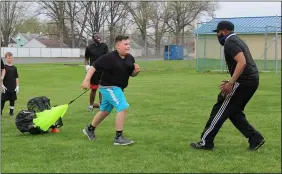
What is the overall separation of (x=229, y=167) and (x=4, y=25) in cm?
6771

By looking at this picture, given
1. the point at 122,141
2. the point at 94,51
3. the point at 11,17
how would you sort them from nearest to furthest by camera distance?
the point at 122,141, the point at 94,51, the point at 11,17

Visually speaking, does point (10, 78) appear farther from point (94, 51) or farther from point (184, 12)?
point (184, 12)

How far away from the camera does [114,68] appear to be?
21.6ft

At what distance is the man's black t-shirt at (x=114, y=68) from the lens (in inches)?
260

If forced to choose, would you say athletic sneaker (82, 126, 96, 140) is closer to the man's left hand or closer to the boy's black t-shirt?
the man's left hand

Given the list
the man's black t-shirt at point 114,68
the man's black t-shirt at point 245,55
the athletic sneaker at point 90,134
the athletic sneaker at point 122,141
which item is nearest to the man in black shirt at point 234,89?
the man's black t-shirt at point 245,55

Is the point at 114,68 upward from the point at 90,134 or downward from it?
upward

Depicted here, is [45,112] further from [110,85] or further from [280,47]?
[280,47]

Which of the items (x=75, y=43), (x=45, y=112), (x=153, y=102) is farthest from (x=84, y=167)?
(x=75, y=43)

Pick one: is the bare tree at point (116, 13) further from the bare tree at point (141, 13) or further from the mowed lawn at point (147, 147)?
→ the mowed lawn at point (147, 147)

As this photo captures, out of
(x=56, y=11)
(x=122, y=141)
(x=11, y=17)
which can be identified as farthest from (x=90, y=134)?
(x=11, y=17)

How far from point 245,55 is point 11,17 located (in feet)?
218

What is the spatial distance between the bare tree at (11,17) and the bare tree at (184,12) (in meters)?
22.0

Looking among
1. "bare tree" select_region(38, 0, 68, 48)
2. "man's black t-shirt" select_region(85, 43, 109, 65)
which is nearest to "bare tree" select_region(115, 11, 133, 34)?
"bare tree" select_region(38, 0, 68, 48)
